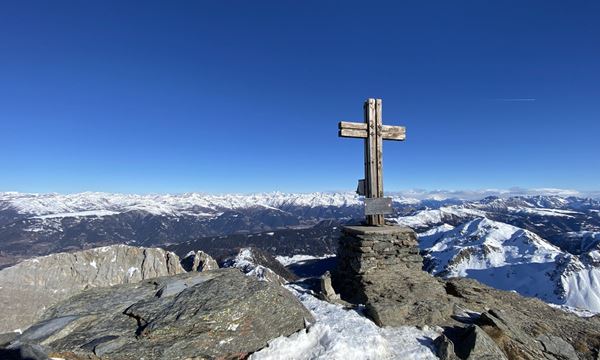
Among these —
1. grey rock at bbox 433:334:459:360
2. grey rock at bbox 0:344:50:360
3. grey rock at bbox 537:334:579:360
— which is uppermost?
grey rock at bbox 0:344:50:360

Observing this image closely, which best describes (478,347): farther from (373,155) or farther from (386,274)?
(373,155)

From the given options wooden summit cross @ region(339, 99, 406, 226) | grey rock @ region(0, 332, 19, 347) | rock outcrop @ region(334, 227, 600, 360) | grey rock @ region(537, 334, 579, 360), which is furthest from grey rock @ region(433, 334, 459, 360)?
grey rock @ region(0, 332, 19, 347)


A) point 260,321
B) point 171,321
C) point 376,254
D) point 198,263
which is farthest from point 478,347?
point 198,263

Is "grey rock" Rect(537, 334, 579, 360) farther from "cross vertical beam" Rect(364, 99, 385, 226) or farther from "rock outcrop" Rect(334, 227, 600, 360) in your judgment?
"cross vertical beam" Rect(364, 99, 385, 226)

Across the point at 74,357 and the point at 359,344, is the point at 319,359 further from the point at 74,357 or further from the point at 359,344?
the point at 74,357

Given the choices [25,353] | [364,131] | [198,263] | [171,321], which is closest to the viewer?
[25,353]

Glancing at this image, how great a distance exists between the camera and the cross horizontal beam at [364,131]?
15.2 metres

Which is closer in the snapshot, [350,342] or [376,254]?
[350,342]

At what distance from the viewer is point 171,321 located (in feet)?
29.8

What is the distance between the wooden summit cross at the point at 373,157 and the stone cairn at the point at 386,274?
90 centimetres

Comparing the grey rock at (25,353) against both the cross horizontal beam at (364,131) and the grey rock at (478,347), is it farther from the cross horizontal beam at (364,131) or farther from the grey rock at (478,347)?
the cross horizontal beam at (364,131)

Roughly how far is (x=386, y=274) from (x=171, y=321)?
842 centimetres

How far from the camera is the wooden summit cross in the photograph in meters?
15.4

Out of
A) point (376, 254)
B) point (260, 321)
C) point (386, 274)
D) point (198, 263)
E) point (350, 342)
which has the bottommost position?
point (198, 263)
